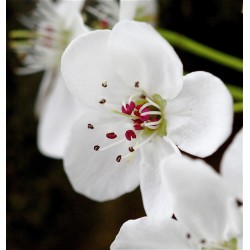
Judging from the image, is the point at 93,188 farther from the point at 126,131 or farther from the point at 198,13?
the point at 198,13

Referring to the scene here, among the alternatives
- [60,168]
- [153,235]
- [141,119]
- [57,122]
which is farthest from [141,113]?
[60,168]

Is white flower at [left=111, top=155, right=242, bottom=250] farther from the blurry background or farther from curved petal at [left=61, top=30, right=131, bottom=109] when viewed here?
the blurry background

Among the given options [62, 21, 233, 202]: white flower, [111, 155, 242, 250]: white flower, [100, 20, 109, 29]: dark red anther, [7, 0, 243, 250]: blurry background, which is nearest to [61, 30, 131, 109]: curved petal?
[62, 21, 233, 202]: white flower

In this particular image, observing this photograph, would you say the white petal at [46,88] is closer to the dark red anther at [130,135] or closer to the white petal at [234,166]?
the dark red anther at [130,135]

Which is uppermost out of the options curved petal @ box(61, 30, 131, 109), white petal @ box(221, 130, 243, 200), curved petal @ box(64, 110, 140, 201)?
white petal @ box(221, 130, 243, 200)

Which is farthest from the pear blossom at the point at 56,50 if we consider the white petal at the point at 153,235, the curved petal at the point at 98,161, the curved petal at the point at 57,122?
the white petal at the point at 153,235

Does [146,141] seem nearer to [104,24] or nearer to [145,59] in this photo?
[145,59]
